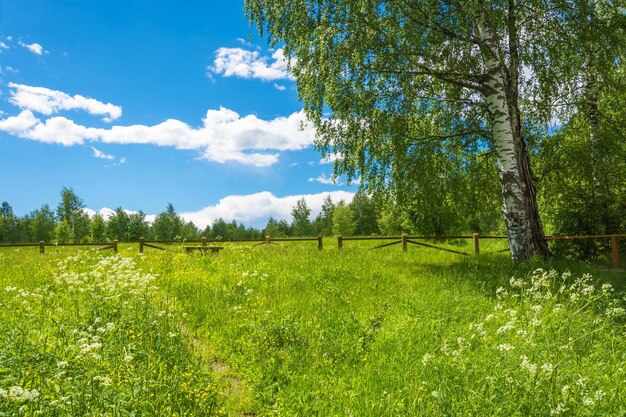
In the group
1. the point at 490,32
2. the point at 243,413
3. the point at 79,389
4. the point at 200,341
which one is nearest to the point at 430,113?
the point at 490,32

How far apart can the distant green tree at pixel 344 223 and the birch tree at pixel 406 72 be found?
194 feet

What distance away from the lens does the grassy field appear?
3418 millimetres

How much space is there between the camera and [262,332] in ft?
18.4

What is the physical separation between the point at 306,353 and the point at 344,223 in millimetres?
69493

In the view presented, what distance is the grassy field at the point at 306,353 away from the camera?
342cm

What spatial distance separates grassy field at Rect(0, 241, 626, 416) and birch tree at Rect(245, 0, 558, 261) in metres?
4.89

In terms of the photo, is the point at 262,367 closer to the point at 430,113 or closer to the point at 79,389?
the point at 79,389

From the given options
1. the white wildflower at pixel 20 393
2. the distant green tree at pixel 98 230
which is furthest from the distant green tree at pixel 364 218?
the white wildflower at pixel 20 393

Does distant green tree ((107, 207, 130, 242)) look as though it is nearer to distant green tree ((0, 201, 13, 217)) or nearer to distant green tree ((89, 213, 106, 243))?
distant green tree ((89, 213, 106, 243))

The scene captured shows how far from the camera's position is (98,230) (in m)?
70.0

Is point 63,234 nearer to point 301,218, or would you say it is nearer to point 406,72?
point 301,218

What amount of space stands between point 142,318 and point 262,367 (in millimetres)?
1896

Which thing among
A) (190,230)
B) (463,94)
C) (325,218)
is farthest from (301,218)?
(463,94)

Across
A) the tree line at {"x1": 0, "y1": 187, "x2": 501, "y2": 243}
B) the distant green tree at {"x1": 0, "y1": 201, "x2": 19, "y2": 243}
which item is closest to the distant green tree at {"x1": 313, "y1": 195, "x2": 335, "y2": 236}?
the tree line at {"x1": 0, "y1": 187, "x2": 501, "y2": 243}
